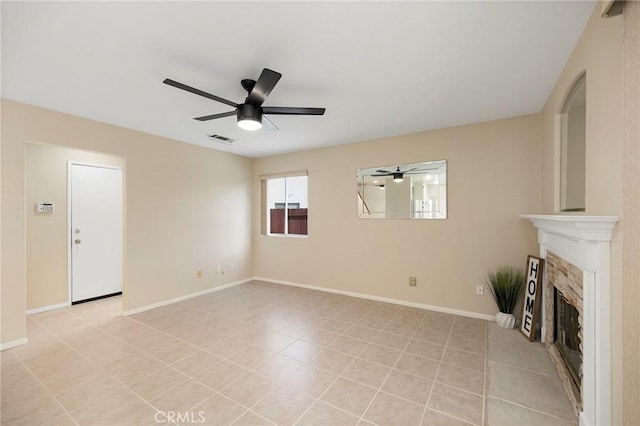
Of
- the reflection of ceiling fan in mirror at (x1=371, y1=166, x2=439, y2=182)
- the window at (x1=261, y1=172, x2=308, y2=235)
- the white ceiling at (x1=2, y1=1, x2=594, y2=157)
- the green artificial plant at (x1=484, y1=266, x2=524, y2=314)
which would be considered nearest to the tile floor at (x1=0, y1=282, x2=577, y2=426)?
the green artificial plant at (x1=484, y1=266, x2=524, y2=314)

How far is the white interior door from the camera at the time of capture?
4.04 metres

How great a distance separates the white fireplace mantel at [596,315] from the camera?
4.60 feet

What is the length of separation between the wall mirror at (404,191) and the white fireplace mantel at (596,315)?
83.1 inches

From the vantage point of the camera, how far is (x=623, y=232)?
128cm

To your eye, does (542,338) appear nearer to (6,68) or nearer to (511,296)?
(511,296)

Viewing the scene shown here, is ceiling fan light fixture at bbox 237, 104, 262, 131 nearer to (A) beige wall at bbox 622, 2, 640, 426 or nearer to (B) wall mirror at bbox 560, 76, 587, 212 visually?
(A) beige wall at bbox 622, 2, 640, 426

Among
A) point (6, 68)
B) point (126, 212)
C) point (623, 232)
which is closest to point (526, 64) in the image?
point (623, 232)

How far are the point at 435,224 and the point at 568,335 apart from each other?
182 cm

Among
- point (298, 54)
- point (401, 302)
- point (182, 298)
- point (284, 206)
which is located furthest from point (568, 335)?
point (182, 298)

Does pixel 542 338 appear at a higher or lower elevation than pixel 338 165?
lower

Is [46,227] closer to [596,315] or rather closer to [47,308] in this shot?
[47,308]

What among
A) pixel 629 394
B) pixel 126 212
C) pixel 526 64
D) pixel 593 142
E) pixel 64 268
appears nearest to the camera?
pixel 629 394

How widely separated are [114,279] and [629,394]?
5.84m

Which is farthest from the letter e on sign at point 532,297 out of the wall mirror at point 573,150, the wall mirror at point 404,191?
the wall mirror at point 404,191
